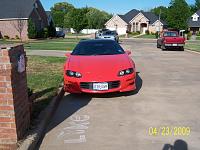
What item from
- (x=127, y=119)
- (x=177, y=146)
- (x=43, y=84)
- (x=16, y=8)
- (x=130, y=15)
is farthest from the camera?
(x=130, y=15)

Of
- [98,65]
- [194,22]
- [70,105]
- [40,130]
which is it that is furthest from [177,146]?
[194,22]

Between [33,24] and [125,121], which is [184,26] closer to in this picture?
[33,24]

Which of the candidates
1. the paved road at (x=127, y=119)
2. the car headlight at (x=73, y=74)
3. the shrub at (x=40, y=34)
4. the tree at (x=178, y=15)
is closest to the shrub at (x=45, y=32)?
the shrub at (x=40, y=34)

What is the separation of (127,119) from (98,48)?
3799 millimetres

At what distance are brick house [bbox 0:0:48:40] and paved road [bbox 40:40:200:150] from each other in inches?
1636

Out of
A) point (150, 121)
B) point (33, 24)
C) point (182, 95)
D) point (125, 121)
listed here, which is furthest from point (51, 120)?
point (33, 24)

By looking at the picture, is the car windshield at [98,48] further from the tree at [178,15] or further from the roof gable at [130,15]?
the roof gable at [130,15]

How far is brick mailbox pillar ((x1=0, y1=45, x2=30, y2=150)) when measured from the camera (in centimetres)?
456

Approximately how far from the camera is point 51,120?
6.46 m

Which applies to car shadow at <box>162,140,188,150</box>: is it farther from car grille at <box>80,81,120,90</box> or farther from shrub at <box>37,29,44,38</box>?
shrub at <box>37,29,44,38</box>

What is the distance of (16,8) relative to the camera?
51000 mm

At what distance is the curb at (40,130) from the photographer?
15.6 feet

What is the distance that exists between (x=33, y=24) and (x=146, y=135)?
4485 centimetres

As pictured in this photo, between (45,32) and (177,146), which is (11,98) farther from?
(45,32)
